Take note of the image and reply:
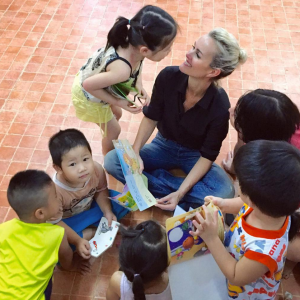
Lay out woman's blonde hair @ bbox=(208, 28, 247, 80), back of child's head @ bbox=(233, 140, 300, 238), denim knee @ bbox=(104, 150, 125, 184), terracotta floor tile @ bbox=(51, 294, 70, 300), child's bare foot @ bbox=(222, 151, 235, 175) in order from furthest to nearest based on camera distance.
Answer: child's bare foot @ bbox=(222, 151, 235, 175) → denim knee @ bbox=(104, 150, 125, 184) → terracotta floor tile @ bbox=(51, 294, 70, 300) → woman's blonde hair @ bbox=(208, 28, 247, 80) → back of child's head @ bbox=(233, 140, 300, 238)

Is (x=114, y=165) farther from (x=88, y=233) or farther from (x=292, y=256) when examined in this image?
(x=292, y=256)

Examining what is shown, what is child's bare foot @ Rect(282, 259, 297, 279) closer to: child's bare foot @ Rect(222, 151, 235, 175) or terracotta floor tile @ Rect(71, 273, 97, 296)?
child's bare foot @ Rect(222, 151, 235, 175)

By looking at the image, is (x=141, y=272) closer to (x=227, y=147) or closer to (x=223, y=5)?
(x=227, y=147)

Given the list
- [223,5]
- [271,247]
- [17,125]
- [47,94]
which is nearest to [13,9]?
[47,94]

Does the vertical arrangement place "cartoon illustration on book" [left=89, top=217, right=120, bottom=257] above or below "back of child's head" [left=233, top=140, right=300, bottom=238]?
below

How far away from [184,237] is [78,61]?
188 cm

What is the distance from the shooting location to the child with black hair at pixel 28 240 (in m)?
1.29

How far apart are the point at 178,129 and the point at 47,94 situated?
1.21 m

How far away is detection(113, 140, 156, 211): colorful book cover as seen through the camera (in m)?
1.63

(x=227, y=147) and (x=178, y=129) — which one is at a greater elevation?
(x=178, y=129)

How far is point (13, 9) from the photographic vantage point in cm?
322

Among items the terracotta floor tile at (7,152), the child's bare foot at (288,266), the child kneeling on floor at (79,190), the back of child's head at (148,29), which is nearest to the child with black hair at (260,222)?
the child's bare foot at (288,266)

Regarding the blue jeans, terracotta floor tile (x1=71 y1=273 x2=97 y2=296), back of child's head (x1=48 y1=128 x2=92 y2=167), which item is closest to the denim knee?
the blue jeans

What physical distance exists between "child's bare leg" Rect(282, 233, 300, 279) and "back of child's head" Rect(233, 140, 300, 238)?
50 cm
